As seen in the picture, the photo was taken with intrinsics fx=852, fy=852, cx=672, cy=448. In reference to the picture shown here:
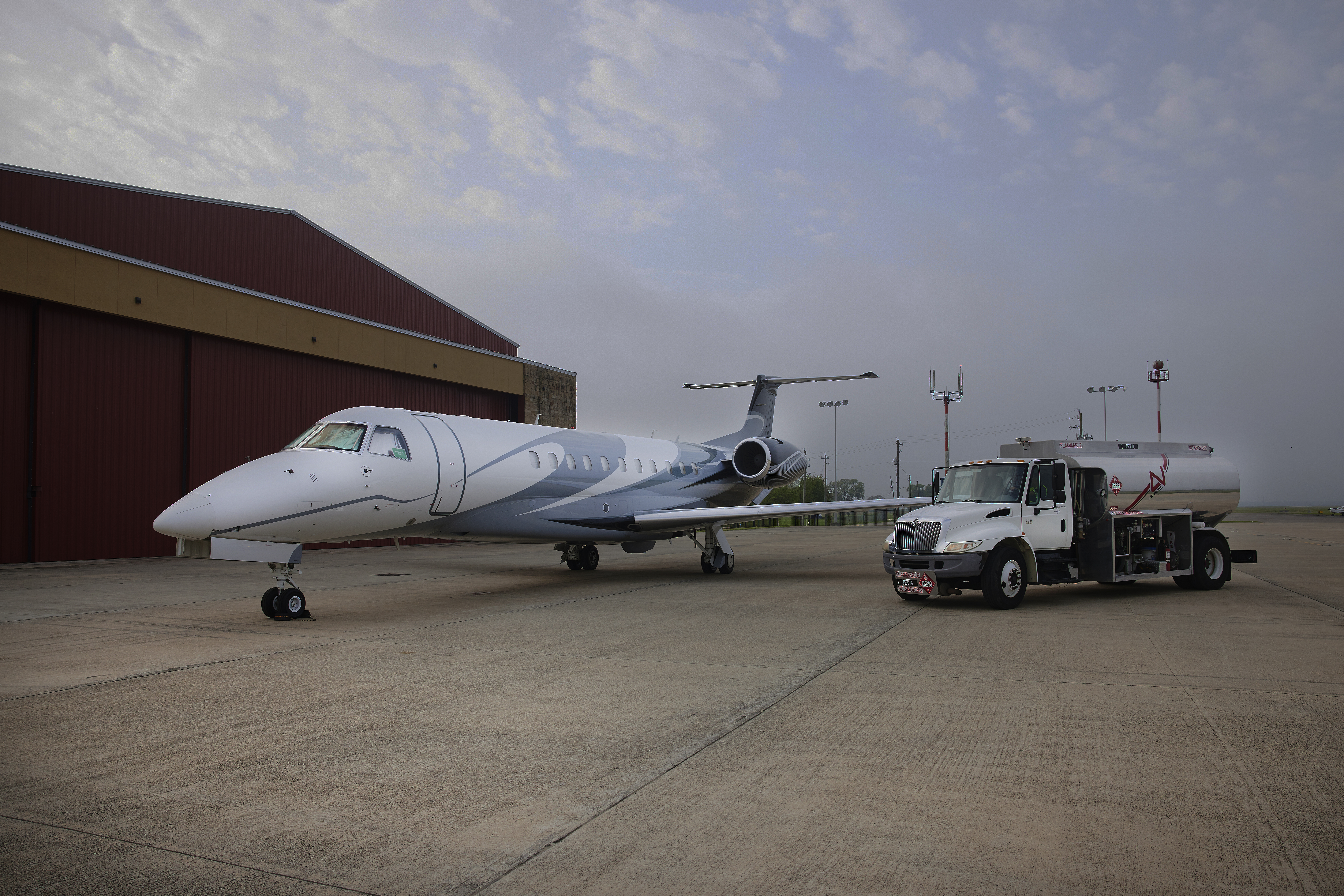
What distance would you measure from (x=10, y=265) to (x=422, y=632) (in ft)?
50.1

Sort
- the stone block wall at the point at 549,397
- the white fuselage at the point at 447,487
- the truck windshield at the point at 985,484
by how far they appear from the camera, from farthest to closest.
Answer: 1. the stone block wall at the point at 549,397
2. the truck windshield at the point at 985,484
3. the white fuselage at the point at 447,487

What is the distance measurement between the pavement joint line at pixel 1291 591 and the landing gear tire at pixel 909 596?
541 cm

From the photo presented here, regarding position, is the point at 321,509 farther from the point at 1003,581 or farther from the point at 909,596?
the point at 1003,581

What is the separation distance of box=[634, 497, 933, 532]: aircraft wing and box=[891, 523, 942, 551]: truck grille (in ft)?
11.0

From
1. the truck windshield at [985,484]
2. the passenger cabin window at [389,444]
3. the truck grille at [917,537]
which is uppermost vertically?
the passenger cabin window at [389,444]

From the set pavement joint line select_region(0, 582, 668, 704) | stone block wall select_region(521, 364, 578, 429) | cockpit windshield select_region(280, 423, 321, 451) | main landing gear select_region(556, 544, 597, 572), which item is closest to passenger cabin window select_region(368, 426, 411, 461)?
cockpit windshield select_region(280, 423, 321, 451)

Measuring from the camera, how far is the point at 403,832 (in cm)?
385

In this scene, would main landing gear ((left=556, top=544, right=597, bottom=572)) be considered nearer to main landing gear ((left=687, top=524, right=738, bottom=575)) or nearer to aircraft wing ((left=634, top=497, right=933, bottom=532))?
aircraft wing ((left=634, top=497, right=933, bottom=532))

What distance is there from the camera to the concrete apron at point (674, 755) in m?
3.50

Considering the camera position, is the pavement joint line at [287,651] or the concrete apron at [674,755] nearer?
the concrete apron at [674,755]

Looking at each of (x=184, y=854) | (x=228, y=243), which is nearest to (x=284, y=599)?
(x=184, y=854)

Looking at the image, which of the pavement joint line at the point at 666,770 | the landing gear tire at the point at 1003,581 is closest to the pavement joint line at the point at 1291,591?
the landing gear tire at the point at 1003,581

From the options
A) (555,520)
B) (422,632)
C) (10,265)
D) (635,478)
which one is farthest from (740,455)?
(10,265)

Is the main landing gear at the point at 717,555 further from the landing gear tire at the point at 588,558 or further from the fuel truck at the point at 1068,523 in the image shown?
the fuel truck at the point at 1068,523
